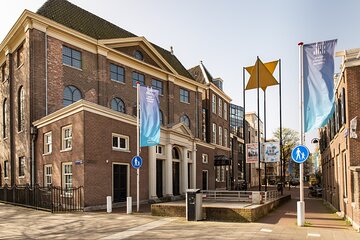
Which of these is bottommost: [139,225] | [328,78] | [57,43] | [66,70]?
[139,225]

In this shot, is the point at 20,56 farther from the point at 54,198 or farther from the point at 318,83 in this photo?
the point at 318,83

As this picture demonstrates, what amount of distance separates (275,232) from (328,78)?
6.20 metres

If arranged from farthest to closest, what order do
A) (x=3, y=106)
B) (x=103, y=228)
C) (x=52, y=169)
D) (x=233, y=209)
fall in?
(x=3, y=106)
(x=52, y=169)
(x=233, y=209)
(x=103, y=228)

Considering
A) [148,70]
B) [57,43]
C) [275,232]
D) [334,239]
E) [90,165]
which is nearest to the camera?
[334,239]

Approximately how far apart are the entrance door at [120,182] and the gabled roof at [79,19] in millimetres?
13085

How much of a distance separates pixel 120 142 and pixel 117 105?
9246 millimetres

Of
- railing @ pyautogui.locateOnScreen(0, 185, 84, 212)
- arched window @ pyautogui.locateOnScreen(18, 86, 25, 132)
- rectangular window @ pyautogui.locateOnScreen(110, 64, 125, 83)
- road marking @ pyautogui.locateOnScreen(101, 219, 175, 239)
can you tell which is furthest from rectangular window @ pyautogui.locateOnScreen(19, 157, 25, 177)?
road marking @ pyautogui.locateOnScreen(101, 219, 175, 239)

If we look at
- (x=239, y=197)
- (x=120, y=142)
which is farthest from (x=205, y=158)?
(x=120, y=142)

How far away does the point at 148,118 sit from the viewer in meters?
19.2

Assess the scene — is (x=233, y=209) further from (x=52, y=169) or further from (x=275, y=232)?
(x=52, y=169)

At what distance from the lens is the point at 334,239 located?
10.7 metres

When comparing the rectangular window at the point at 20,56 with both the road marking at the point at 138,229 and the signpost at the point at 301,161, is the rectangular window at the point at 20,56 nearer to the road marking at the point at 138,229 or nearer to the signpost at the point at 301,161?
the road marking at the point at 138,229

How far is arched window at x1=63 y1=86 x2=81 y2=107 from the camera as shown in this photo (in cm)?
2653

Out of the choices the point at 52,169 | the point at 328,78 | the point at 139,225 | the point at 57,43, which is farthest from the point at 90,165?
the point at 328,78
